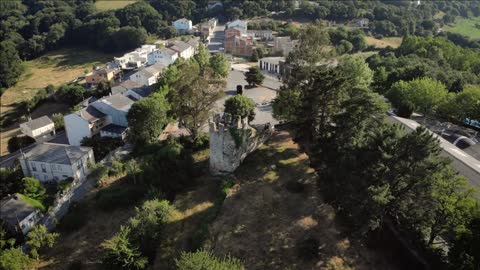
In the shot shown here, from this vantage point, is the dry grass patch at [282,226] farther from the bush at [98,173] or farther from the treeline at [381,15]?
the treeline at [381,15]

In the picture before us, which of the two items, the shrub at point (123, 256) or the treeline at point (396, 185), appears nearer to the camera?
the treeline at point (396, 185)

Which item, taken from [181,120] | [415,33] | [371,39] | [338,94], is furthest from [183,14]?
[338,94]

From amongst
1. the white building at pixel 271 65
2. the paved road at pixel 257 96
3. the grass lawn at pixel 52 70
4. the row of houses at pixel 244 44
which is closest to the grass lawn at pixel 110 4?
the grass lawn at pixel 52 70

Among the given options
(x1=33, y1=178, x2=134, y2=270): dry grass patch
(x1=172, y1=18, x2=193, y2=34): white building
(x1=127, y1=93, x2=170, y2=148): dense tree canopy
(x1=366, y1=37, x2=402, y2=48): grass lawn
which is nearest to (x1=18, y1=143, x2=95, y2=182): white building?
(x1=127, y1=93, x2=170, y2=148): dense tree canopy

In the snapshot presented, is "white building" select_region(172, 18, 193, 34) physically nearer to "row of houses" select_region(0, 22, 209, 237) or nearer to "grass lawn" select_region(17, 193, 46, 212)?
"row of houses" select_region(0, 22, 209, 237)

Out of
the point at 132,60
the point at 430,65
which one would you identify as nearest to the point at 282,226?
the point at 430,65

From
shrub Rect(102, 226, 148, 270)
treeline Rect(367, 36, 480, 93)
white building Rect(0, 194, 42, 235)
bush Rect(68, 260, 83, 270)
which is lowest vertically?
white building Rect(0, 194, 42, 235)
